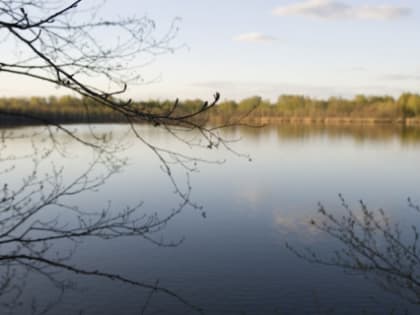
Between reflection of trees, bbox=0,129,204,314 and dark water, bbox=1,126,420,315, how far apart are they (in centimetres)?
13

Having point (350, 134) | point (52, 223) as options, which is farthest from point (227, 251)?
point (350, 134)

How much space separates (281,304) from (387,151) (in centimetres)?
2071

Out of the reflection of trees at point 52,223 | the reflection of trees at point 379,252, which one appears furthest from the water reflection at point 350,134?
the reflection of trees at point 379,252

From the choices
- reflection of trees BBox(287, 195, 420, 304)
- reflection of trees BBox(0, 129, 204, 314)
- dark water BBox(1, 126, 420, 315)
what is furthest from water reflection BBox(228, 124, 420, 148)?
reflection of trees BBox(287, 195, 420, 304)

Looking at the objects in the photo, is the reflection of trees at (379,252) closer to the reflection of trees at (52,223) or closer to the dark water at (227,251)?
the dark water at (227,251)

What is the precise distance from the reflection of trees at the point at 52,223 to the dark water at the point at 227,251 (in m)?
0.13

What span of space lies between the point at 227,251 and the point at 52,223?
9.77ft

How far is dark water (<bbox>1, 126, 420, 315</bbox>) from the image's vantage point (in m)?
6.44

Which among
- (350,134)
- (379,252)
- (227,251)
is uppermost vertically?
(379,252)

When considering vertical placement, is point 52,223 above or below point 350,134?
above

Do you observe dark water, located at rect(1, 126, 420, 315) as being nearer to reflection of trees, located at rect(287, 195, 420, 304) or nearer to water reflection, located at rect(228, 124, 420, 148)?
reflection of trees, located at rect(287, 195, 420, 304)

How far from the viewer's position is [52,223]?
26.2 ft

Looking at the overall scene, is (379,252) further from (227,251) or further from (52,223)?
(52,223)

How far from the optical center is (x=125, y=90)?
1.20m
